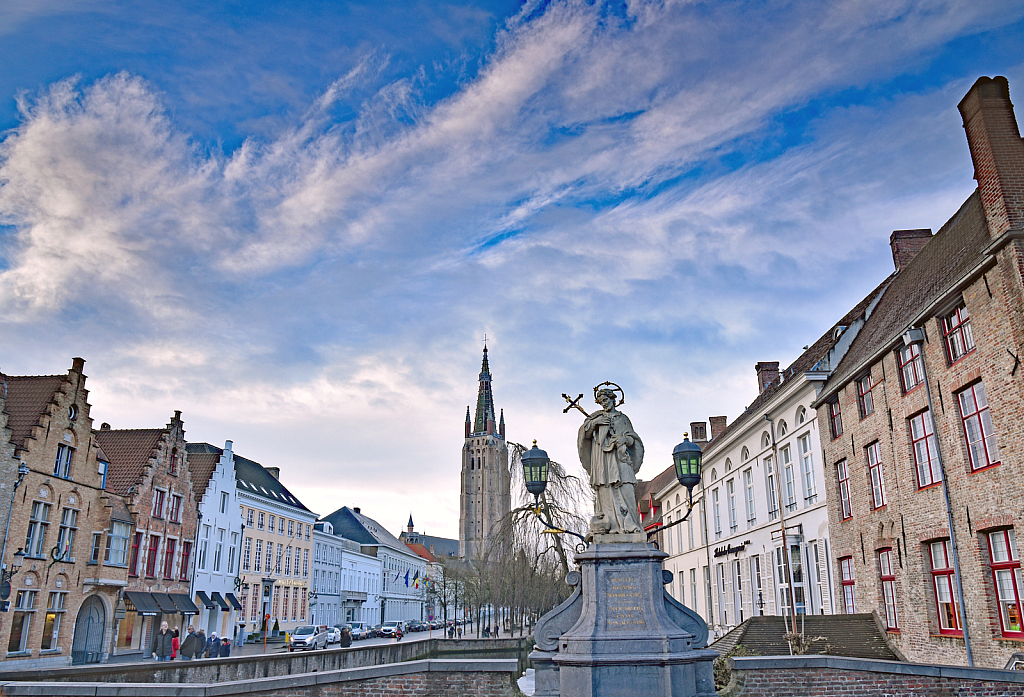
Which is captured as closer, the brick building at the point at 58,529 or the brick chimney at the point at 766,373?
the brick building at the point at 58,529

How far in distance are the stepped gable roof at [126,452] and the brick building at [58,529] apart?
5.92ft

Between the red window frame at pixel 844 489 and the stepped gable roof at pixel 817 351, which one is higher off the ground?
the stepped gable roof at pixel 817 351

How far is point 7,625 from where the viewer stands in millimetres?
24828

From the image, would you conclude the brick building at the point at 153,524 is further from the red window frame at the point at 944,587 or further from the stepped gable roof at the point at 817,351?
the red window frame at the point at 944,587

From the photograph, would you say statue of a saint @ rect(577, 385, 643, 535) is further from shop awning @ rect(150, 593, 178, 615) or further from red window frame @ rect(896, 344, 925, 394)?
shop awning @ rect(150, 593, 178, 615)

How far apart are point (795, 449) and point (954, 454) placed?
9.83 metres

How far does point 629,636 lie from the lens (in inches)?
375

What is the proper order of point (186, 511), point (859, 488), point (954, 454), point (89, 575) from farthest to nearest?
point (186, 511)
point (89, 575)
point (859, 488)
point (954, 454)

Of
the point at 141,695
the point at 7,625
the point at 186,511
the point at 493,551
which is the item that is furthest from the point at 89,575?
the point at 141,695

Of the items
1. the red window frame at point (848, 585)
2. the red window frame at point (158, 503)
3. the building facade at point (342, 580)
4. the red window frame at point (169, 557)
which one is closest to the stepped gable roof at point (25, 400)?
the red window frame at point (158, 503)

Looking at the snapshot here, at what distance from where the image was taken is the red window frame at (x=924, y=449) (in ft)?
57.5

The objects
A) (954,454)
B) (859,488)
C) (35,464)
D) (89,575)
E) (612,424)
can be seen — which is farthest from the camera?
(89,575)

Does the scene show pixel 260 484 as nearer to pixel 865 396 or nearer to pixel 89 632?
pixel 89 632

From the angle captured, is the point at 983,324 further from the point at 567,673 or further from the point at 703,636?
the point at 567,673
